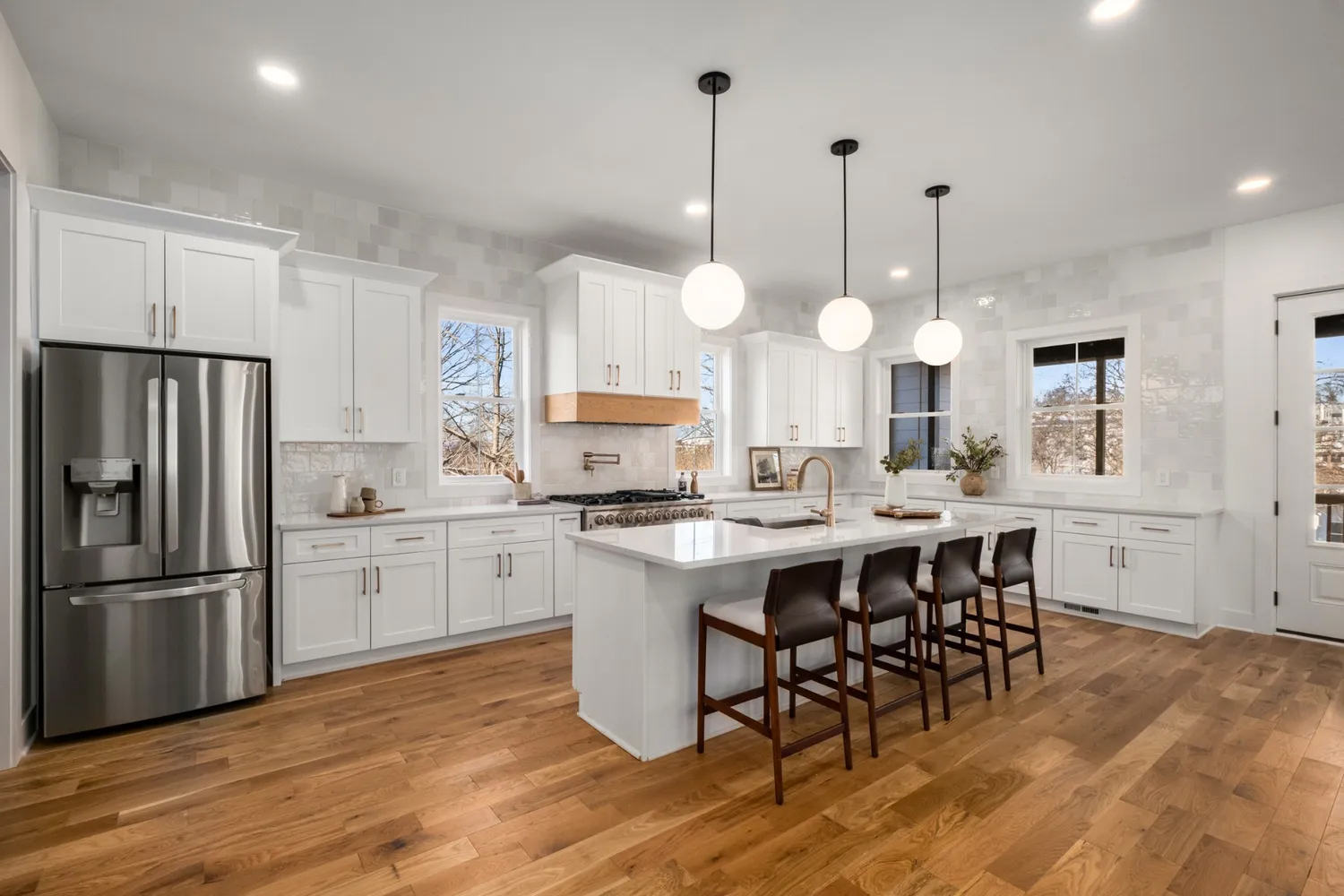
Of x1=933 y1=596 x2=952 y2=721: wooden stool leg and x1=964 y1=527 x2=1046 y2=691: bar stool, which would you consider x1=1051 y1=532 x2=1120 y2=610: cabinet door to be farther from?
x1=933 y1=596 x2=952 y2=721: wooden stool leg

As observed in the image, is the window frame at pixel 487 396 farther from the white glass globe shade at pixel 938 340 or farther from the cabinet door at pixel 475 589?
the white glass globe shade at pixel 938 340

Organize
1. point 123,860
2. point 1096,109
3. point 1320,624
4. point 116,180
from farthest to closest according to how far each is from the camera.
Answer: point 1320,624 < point 116,180 < point 1096,109 < point 123,860

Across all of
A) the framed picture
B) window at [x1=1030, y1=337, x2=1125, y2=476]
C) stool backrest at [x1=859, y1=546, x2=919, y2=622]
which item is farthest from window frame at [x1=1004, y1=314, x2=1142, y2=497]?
stool backrest at [x1=859, y1=546, x2=919, y2=622]

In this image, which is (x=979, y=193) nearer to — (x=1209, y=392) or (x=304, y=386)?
(x=1209, y=392)

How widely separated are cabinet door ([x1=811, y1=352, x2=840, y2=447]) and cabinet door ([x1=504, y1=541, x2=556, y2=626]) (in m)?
3.22

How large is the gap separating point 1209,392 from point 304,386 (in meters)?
6.08

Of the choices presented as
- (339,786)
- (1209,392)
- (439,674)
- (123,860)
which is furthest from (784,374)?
(123,860)

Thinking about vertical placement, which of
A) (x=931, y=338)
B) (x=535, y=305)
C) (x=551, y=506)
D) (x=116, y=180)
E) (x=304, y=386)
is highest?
(x=116, y=180)

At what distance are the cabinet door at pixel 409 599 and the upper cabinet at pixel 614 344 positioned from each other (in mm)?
1442

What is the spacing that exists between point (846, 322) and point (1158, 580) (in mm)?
3246

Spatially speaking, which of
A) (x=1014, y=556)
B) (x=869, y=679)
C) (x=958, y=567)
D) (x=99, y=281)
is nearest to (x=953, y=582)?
(x=958, y=567)

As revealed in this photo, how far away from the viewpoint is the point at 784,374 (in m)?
6.38

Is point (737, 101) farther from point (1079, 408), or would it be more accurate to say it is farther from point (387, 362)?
point (1079, 408)

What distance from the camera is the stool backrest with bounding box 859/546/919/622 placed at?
2.78 metres
